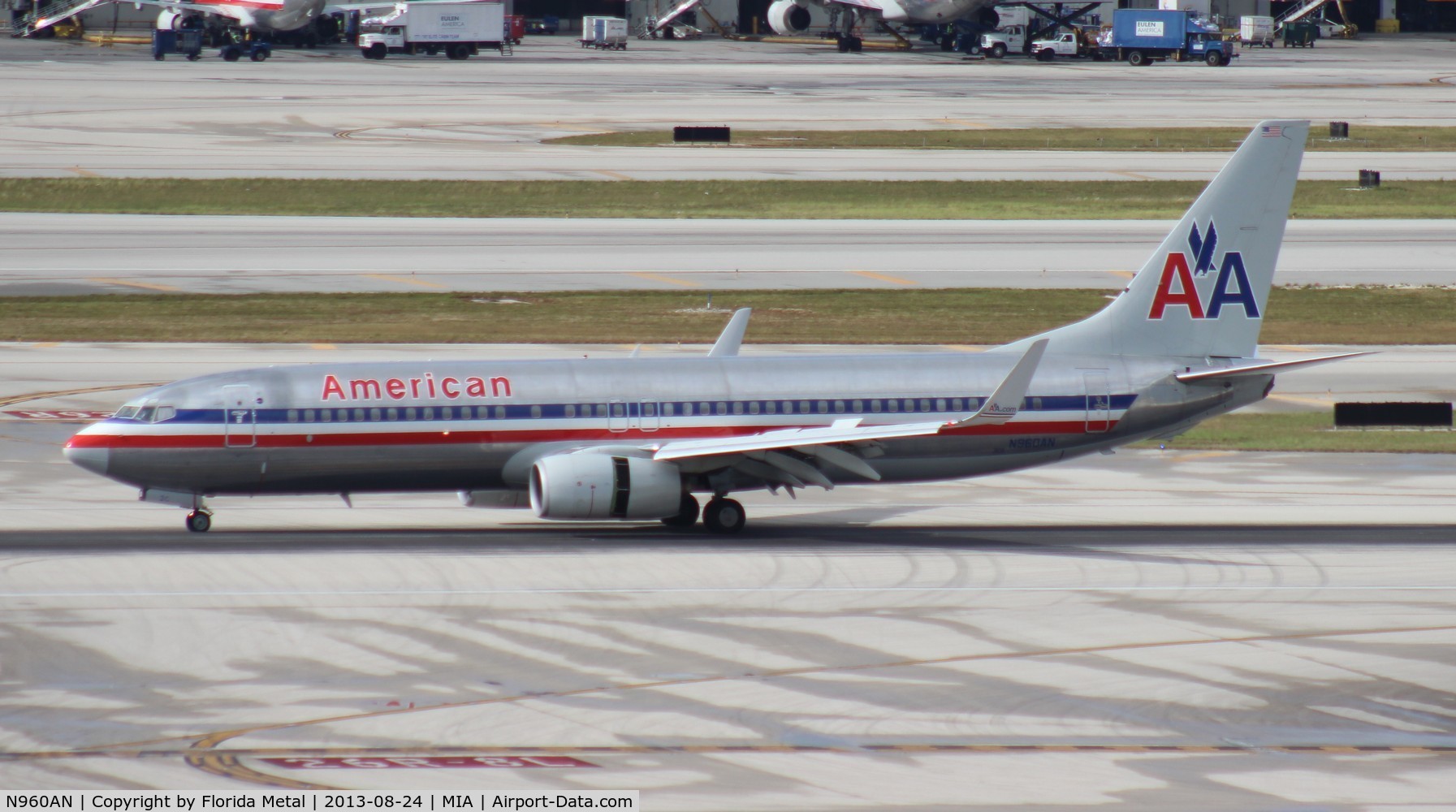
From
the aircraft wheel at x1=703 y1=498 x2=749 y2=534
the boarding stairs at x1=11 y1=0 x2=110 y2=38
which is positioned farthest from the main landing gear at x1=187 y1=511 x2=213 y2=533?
the boarding stairs at x1=11 y1=0 x2=110 y2=38

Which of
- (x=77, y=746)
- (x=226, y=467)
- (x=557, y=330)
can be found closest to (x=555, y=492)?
(x=226, y=467)

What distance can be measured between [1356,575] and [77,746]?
70.8 ft

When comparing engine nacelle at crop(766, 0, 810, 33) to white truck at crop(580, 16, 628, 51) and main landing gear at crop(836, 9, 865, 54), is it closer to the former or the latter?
main landing gear at crop(836, 9, 865, 54)

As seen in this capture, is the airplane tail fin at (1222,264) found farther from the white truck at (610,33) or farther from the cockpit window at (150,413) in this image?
the white truck at (610,33)

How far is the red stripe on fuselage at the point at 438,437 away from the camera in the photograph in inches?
1278

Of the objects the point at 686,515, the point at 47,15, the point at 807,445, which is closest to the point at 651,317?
the point at 686,515

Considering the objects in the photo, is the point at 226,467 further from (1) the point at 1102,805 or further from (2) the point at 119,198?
(2) the point at 119,198

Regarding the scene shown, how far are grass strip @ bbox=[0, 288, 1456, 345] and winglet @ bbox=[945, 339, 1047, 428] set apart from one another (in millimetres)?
23396

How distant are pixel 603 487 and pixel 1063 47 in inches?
5585

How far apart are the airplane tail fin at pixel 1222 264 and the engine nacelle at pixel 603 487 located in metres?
9.76

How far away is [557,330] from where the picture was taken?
5656 cm

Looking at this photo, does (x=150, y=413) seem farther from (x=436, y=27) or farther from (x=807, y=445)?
(x=436, y=27)

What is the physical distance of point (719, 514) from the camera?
3447cm

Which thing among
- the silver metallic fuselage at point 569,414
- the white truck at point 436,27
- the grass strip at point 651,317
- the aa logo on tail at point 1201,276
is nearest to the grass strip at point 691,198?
the grass strip at point 651,317
